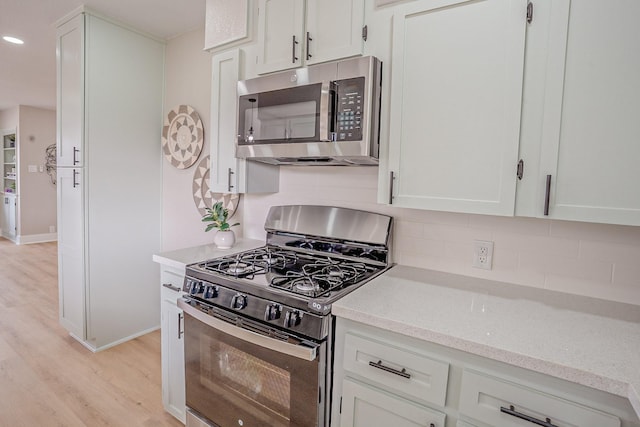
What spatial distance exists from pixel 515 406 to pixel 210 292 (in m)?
1.21

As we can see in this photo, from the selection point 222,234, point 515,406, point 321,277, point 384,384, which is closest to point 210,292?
point 321,277

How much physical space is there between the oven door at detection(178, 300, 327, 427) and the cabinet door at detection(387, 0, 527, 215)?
0.76 meters

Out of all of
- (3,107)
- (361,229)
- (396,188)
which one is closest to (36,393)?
(361,229)

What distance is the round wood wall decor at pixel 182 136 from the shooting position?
274 centimetres

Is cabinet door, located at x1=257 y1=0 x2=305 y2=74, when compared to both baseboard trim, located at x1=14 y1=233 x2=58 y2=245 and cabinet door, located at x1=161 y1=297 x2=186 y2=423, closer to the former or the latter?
cabinet door, located at x1=161 y1=297 x2=186 y2=423

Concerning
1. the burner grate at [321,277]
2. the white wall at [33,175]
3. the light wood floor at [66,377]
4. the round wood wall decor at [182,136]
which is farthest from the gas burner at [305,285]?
the white wall at [33,175]

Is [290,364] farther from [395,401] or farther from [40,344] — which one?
[40,344]

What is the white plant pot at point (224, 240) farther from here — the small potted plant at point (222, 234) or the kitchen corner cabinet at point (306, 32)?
the kitchen corner cabinet at point (306, 32)

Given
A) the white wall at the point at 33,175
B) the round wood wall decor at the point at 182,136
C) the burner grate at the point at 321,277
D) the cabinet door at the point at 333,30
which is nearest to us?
the burner grate at the point at 321,277

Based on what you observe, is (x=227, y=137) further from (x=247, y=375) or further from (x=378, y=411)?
(x=378, y=411)

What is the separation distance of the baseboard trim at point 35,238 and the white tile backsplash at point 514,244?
275 inches

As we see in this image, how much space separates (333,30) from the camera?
159 cm

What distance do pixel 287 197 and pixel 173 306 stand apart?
35.7 inches

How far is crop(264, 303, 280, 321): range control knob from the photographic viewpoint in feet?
4.39
